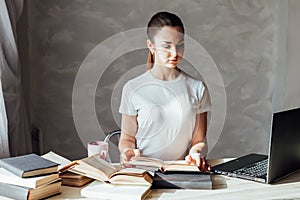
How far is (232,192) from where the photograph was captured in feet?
4.48

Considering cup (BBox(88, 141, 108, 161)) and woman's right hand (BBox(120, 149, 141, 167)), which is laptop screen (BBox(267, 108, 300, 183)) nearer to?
woman's right hand (BBox(120, 149, 141, 167))

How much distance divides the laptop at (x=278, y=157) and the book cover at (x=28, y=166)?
573 mm

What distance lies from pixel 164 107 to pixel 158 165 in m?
0.25

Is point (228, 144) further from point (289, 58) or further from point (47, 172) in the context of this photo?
point (47, 172)

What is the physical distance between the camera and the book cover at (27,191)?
122 centimetres

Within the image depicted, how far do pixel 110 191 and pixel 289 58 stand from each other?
207 cm

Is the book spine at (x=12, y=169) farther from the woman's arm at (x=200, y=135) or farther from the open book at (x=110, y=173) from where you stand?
the woman's arm at (x=200, y=135)

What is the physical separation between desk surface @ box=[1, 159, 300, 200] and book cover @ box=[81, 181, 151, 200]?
0.09 feet

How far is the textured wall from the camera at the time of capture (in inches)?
102

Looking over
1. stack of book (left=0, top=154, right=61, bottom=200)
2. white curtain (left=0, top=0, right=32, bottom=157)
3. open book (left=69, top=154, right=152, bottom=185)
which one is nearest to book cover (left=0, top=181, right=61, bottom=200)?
stack of book (left=0, top=154, right=61, bottom=200)

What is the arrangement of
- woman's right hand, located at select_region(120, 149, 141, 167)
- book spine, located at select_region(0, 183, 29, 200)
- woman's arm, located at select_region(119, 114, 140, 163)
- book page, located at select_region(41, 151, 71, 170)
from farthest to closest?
woman's arm, located at select_region(119, 114, 140, 163), woman's right hand, located at select_region(120, 149, 141, 167), book page, located at select_region(41, 151, 71, 170), book spine, located at select_region(0, 183, 29, 200)

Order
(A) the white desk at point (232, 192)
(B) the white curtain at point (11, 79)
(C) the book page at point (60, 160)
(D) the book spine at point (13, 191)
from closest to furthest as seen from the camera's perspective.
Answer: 1. (D) the book spine at point (13, 191)
2. (A) the white desk at point (232, 192)
3. (C) the book page at point (60, 160)
4. (B) the white curtain at point (11, 79)

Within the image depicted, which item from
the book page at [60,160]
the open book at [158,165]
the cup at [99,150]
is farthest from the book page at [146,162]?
the book page at [60,160]

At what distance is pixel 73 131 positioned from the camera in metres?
2.71
